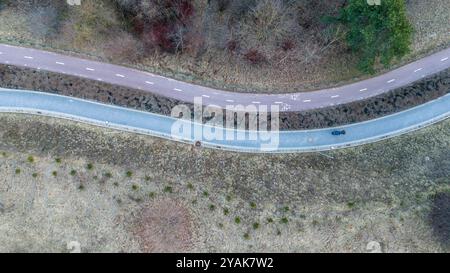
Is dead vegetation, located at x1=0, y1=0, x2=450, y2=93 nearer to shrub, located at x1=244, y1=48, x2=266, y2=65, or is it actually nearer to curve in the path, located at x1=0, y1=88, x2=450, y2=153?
shrub, located at x1=244, y1=48, x2=266, y2=65

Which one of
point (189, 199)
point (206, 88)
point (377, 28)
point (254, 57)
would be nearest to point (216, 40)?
point (254, 57)

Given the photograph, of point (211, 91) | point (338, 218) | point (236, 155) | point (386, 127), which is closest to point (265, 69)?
point (211, 91)

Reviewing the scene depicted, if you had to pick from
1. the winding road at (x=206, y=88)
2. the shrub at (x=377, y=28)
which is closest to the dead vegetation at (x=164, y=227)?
the winding road at (x=206, y=88)

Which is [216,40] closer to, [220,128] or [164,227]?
[220,128]

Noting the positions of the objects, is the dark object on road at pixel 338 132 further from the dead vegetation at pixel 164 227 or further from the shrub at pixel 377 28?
the dead vegetation at pixel 164 227

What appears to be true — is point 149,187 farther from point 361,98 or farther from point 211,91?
point 361,98
